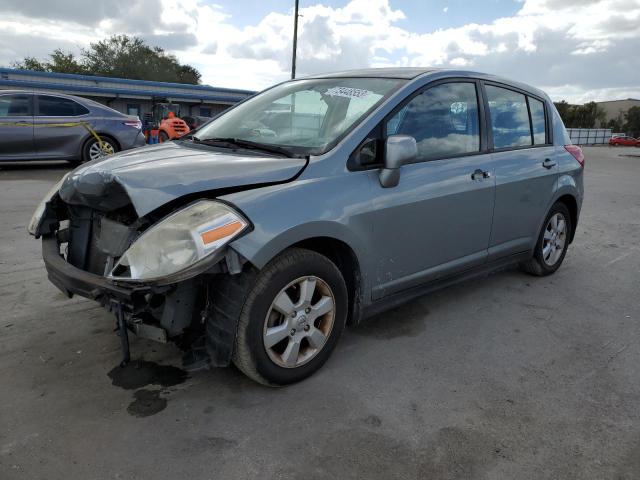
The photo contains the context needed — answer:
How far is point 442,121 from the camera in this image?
354 cm

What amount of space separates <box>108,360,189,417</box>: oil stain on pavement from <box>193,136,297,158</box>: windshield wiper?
4.56ft

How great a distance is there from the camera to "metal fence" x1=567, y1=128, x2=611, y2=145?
49963mm

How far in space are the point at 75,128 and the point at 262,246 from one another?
9.85 m

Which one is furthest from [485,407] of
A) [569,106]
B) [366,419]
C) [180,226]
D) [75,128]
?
[569,106]

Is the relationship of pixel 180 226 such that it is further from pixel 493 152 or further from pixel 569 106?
pixel 569 106

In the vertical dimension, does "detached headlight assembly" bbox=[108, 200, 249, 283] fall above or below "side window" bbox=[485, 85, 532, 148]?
below

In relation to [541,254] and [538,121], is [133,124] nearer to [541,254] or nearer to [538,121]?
[538,121]

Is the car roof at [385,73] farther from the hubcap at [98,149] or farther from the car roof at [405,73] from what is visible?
the hubcap at [98,149]

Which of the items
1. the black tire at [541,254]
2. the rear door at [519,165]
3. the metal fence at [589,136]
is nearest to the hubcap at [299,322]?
the rear door at [519,165]

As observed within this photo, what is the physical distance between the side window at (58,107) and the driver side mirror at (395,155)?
9.64 m

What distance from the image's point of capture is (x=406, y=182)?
3211 millimetres

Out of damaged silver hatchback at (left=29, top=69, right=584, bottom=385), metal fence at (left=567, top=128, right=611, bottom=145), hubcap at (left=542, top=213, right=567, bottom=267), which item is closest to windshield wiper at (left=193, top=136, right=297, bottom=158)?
damaged silver hatchback at (left=29, top=69, right=584, bottom=385)

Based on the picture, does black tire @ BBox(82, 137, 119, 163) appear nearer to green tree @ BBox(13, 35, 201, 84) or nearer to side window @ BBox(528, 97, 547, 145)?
side window @ BBox(528, 97, 547, 145)

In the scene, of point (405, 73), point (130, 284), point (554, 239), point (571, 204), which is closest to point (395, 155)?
point (405, 73)
